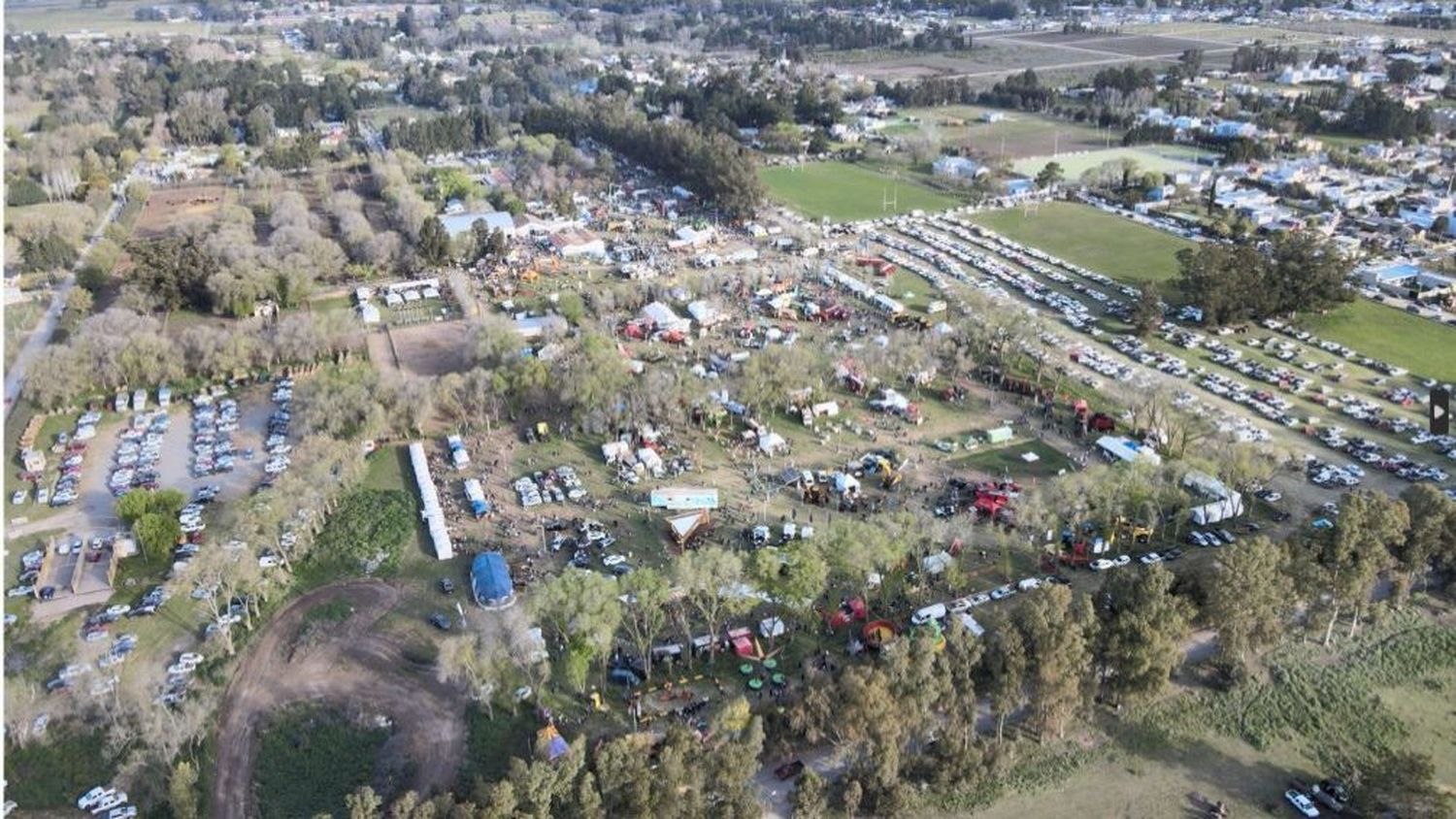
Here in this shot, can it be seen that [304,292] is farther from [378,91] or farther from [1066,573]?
[378,91]

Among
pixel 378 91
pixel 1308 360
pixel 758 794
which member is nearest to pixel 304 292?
pixel 758 794

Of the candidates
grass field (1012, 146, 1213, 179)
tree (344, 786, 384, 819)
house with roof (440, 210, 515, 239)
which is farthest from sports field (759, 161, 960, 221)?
tree (344, 786, 384, 819)

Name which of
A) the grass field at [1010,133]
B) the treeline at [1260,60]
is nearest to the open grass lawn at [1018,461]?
the grass field at [1010,133]

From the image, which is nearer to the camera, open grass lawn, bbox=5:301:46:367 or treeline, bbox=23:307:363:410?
treeline, bbox=23:307:363:410

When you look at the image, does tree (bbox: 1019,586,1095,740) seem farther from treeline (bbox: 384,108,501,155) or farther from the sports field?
treeline (bbox: 384,108,501,155)

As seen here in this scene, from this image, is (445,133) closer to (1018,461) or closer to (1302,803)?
(1018,461)

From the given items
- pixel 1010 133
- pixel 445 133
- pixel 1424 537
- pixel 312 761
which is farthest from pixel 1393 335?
pixel 445 133

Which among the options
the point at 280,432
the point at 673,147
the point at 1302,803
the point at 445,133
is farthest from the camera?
the point at 445,133
